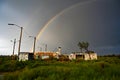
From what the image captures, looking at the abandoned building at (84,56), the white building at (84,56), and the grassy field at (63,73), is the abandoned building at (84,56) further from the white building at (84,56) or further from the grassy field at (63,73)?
the grassy field at (63,73)

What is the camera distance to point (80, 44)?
136500 mm

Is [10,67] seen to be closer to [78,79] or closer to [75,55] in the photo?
[78,79]

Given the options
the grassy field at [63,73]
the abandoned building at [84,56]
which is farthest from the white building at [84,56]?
the grassy field at [63,73]

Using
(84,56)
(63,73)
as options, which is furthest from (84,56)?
(63,73)

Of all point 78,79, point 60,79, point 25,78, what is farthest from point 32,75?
point 78,79

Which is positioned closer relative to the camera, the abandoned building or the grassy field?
the grassy field

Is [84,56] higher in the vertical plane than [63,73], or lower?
higher

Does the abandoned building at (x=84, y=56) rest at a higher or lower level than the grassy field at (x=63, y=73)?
higher

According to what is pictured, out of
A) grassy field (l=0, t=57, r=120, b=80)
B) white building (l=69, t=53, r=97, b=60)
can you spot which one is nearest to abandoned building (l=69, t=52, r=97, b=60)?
white building (l=69, t=53, r=97, b=60)

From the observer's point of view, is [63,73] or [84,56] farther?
[84,56]

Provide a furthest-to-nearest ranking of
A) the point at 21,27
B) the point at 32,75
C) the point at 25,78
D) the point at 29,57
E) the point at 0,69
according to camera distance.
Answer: the point at 29,57 < the point at 21,27 < the point at 0,69 < the point at 32,75 < the point at 25,78

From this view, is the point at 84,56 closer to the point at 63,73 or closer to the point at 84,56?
the point at 84,56

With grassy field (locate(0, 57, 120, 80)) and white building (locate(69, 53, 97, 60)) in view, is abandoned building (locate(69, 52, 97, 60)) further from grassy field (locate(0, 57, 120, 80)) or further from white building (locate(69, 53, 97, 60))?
grassy field (locate(0, 57, 120, 80))

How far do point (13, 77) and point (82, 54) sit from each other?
71520mm
